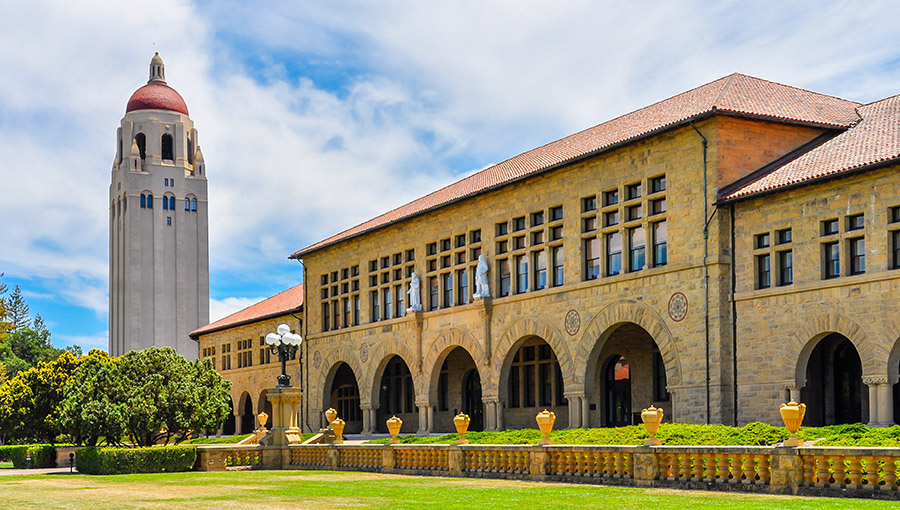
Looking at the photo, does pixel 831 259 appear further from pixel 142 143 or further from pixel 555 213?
pixel 142 143

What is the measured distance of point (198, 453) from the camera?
119 ft

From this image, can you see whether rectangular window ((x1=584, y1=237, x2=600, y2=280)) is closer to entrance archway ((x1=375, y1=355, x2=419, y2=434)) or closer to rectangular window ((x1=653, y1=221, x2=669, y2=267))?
rectangular window ((x1=653, y1=221, x2=669, y2=267))

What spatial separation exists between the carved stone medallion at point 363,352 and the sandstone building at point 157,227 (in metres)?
62.2

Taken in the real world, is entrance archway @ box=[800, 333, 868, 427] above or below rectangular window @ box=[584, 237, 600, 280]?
below

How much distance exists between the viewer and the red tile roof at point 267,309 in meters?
66.1

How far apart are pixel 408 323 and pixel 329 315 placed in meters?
9.57

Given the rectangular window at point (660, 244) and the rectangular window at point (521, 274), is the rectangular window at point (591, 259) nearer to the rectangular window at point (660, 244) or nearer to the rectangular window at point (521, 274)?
the rectangular window at point (660, 244)

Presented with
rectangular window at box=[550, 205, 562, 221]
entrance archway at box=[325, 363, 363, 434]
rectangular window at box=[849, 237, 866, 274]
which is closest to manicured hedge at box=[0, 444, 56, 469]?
entrance archway at box=[325, 363, 363, 434]

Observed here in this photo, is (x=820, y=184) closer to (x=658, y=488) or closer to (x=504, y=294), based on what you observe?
(x=658, y=488)

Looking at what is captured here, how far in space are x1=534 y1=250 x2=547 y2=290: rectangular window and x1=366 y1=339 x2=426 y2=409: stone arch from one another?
949cm

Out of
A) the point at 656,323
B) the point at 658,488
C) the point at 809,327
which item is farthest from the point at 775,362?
the point at 658,488

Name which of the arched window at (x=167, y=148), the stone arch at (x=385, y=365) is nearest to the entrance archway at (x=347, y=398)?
the stone arch at (x=385, y=365)

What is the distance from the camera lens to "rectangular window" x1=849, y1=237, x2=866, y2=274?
99.4 ft

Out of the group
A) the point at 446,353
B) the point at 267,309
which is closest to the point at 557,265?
the point at 446,353
